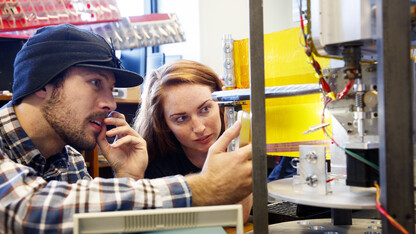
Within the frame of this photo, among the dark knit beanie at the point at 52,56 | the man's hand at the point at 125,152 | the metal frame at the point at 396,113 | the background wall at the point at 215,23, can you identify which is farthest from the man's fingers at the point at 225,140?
the background wall at the point at 215,23

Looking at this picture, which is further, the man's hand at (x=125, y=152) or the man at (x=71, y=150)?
the man's hand at (x=125, y=152)

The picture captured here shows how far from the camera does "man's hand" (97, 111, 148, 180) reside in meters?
1.63

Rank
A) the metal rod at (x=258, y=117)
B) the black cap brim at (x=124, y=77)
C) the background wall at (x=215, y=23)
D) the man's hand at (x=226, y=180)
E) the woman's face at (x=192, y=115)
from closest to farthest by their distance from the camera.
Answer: the metal rod at (x=258, y=117), the man's hand at (x=226, y=180), the black cap brim at (x=124, y=77), the woman's face at (x=192, y=115), the background wall at (x=215, y=23)

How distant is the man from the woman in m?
0.16

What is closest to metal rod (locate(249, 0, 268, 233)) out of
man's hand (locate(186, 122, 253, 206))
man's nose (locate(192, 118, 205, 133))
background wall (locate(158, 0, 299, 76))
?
man's hand (locate(186, 122, 253, 206))

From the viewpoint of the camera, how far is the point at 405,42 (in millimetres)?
738

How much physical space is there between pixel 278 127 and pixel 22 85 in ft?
2.81

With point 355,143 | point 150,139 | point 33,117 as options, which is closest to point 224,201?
point 355,143

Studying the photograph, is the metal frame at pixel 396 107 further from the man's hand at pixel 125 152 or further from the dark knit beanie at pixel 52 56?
the man's hand at pixel 125 152

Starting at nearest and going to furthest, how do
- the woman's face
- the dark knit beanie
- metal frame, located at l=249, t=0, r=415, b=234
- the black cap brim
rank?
metal frame, located at l=249, t=0, r=415, b=234 < the dark knit beanie < the black cap brim < the woman's face

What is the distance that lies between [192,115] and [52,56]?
661 mm

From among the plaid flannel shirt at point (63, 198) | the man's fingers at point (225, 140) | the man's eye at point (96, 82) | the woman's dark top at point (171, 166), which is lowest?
the woman's dark top at point (171, 166)

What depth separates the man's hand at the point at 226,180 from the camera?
965 mm

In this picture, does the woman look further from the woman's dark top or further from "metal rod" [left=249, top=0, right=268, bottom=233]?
"metal rod" [left=249, top=0, right=268, bottom=233]
